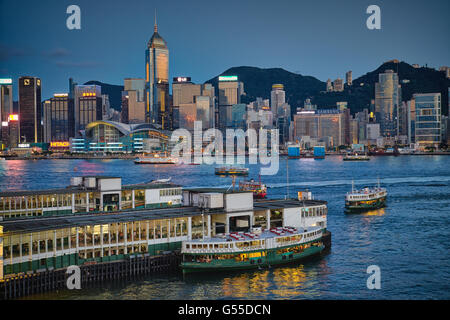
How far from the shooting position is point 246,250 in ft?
126

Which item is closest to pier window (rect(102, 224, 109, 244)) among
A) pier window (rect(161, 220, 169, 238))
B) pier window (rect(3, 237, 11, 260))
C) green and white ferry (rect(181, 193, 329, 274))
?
pier window (rect(161, 220, 169, 238))

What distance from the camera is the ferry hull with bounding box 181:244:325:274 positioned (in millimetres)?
37312

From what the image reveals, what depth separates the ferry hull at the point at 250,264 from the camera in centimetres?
3731

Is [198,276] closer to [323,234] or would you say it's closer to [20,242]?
[20,242]

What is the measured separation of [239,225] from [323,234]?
368 inches

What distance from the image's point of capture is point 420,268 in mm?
41500

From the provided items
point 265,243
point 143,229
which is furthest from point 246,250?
point 143,229

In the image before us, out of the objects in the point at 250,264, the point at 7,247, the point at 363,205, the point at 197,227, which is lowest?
the point at 250,264

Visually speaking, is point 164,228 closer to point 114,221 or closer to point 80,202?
point 114,221

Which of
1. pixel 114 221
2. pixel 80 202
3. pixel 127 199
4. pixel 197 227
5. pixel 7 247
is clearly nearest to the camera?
pixel 7 247

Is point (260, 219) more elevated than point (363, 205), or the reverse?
point (260, 219)

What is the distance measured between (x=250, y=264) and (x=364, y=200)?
40.8 metres

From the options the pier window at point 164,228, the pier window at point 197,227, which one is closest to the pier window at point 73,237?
the pier window at point 164,228
